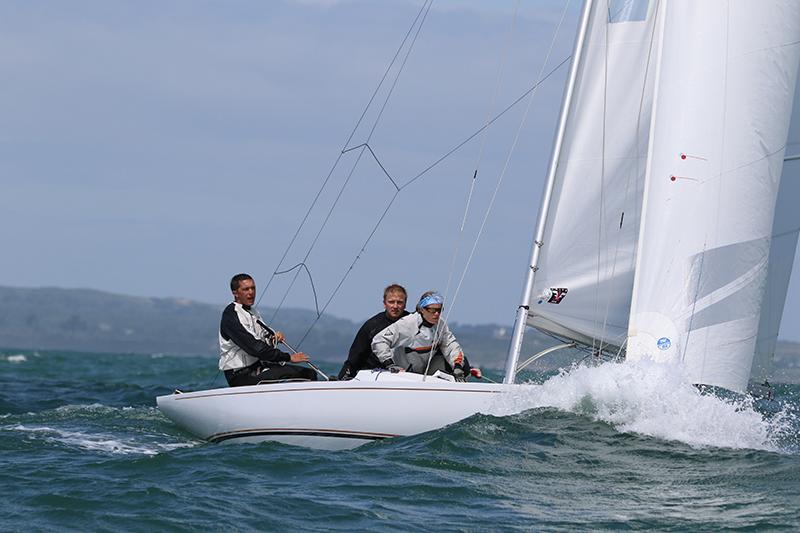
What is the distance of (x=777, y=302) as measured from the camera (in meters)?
9.27

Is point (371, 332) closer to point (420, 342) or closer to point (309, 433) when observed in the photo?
point (420, 342)

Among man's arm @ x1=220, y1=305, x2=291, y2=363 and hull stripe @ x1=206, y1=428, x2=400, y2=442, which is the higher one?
man's arm @ x1=220, y1=305, x2=291, y2=363

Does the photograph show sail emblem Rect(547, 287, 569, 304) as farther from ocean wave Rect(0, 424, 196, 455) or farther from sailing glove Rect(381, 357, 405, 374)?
ocean wave Rect(0, 424, 196, 455)

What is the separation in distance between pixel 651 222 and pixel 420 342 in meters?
1.82

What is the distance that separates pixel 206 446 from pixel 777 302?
4.17m

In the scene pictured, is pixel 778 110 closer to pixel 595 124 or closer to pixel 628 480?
pixel 595 124

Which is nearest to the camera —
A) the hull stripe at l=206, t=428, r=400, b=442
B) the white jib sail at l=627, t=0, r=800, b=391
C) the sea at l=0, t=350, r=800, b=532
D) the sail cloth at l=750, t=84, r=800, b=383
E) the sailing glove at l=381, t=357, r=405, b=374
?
the sea at l=0, t=350, r=800, b=532

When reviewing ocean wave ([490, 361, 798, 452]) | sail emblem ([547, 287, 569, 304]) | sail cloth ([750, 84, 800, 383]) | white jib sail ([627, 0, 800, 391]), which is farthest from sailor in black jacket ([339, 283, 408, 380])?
sail cloth ([750, 84, 800, 383])

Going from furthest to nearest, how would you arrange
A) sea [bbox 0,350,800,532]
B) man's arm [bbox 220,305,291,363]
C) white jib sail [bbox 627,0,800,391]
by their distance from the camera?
man's arm [bbox 220,305,291,363] < white jib sail [bbox 627,0,800,391] < sea [bbox 0,350,800,532]

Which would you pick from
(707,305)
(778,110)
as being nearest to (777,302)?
(707,305)

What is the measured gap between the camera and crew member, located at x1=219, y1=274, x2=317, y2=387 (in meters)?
9.30

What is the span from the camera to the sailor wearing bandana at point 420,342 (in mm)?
9102

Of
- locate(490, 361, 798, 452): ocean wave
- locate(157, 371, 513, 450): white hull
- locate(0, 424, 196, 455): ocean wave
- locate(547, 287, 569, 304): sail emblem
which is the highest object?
locate(547, 287, 569, 304): sail emblem

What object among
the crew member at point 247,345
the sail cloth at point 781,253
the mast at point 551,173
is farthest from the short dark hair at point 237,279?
the sail cloth at point 781,253
